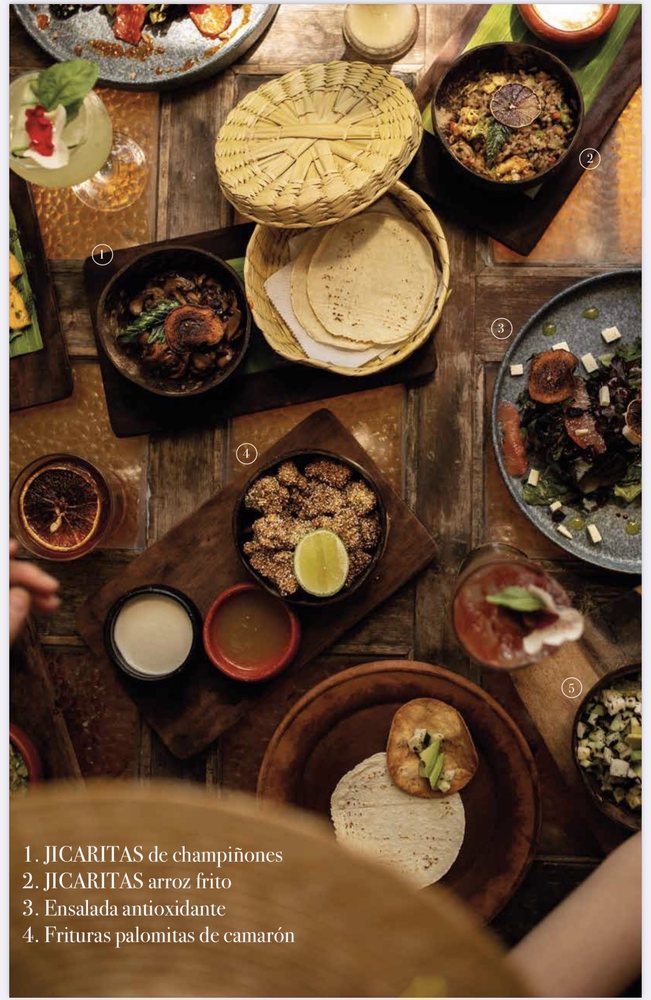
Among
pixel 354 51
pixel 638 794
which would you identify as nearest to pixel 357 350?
pixel 354 51

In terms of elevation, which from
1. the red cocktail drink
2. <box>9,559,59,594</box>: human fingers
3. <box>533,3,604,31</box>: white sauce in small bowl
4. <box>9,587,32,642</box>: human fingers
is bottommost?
<box>9,587,32,642</box>: human fingers

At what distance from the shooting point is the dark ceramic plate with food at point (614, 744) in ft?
8.86

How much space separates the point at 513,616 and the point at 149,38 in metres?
2.45

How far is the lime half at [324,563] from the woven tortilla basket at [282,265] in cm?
58

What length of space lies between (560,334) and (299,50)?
1.43 meters

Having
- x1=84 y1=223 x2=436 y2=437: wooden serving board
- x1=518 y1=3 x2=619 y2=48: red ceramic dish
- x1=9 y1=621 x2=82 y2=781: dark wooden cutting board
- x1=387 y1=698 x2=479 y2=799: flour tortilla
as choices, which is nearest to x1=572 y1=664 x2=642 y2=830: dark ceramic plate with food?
x1=387 y1=698 x2=479 y2=799: flour tortilla

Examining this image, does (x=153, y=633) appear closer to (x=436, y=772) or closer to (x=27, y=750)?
(x=27, y=750)

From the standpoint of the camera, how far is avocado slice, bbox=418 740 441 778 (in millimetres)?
2729

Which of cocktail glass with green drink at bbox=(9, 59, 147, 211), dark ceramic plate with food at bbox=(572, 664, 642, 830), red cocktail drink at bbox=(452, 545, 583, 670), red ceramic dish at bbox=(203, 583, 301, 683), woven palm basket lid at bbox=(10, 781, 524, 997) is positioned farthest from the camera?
red ceramic dish at bbox=(203, 583, 301, 683)

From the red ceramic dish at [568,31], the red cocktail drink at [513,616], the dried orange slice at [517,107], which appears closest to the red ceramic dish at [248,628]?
the red cocktail drink at [513,616]

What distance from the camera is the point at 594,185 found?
9.75 feet

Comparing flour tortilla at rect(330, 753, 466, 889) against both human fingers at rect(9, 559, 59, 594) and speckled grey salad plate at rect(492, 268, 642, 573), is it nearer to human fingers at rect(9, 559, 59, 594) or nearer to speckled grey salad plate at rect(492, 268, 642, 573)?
speckled grey salad plate at rect(492, 268, 642, 573)

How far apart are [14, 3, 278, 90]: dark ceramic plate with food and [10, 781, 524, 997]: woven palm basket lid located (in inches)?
99.9

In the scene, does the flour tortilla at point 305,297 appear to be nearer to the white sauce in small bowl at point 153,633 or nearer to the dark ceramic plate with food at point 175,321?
A: the dark ceramic plate with food at point 175,321
